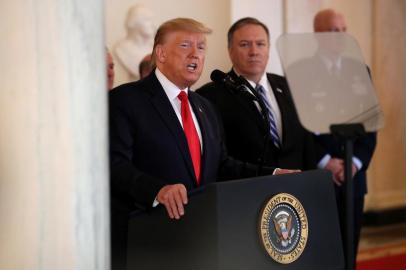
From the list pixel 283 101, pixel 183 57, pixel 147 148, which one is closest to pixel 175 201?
pixel 147 148

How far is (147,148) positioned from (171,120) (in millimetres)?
142

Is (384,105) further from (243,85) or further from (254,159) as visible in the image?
(243,85)

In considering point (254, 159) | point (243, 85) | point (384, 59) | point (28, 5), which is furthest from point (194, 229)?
point (384, 59)

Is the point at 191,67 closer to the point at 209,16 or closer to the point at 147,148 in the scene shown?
the point at 147,148

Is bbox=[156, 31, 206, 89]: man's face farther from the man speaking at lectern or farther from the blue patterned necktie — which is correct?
the blue patterned necktie

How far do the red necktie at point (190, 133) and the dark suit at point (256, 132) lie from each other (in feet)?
2.20

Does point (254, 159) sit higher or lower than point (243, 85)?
lower

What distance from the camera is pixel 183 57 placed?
2.91 meters

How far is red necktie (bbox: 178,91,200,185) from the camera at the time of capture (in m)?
2.80

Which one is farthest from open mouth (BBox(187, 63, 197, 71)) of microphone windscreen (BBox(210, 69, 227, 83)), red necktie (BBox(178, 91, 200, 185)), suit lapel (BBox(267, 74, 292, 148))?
suit lapel (BBox(267, 74, 292, 148))

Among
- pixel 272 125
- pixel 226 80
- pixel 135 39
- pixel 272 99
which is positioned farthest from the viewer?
pixel 135 39

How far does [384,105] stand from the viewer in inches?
267

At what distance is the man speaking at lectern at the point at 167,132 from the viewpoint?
273 cm

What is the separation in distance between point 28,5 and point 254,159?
6.12 feet
